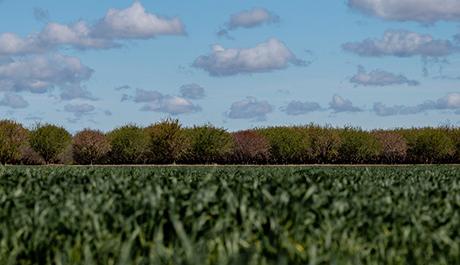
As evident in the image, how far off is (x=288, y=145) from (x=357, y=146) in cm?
605

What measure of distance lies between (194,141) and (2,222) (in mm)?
54407

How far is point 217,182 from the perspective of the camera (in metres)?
8.98

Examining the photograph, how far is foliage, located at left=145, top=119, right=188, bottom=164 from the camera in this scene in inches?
2387

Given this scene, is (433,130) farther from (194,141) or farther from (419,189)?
(419,189)

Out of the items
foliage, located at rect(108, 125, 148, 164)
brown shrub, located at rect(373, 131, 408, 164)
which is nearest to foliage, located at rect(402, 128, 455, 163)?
brown shrub, located at rect(373, 131, 408, 164)

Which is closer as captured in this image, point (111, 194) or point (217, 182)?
point (111, 194)

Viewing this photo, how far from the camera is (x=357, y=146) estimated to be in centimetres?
6575

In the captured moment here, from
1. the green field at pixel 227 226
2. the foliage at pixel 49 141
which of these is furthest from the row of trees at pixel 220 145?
the green field at pixel 227 226

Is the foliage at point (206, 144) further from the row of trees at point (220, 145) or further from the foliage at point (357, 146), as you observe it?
the foliage at point (357, 146)

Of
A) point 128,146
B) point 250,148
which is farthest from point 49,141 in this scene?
point 250,148

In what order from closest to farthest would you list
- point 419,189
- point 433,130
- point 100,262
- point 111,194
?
point 100,262
point 111,194
point 419,189
point 433,130

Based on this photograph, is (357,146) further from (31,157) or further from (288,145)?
(31,157)

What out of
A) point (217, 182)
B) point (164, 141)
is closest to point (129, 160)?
point (164, 141)

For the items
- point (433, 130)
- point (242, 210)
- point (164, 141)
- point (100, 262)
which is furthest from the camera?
point (433, 130)
